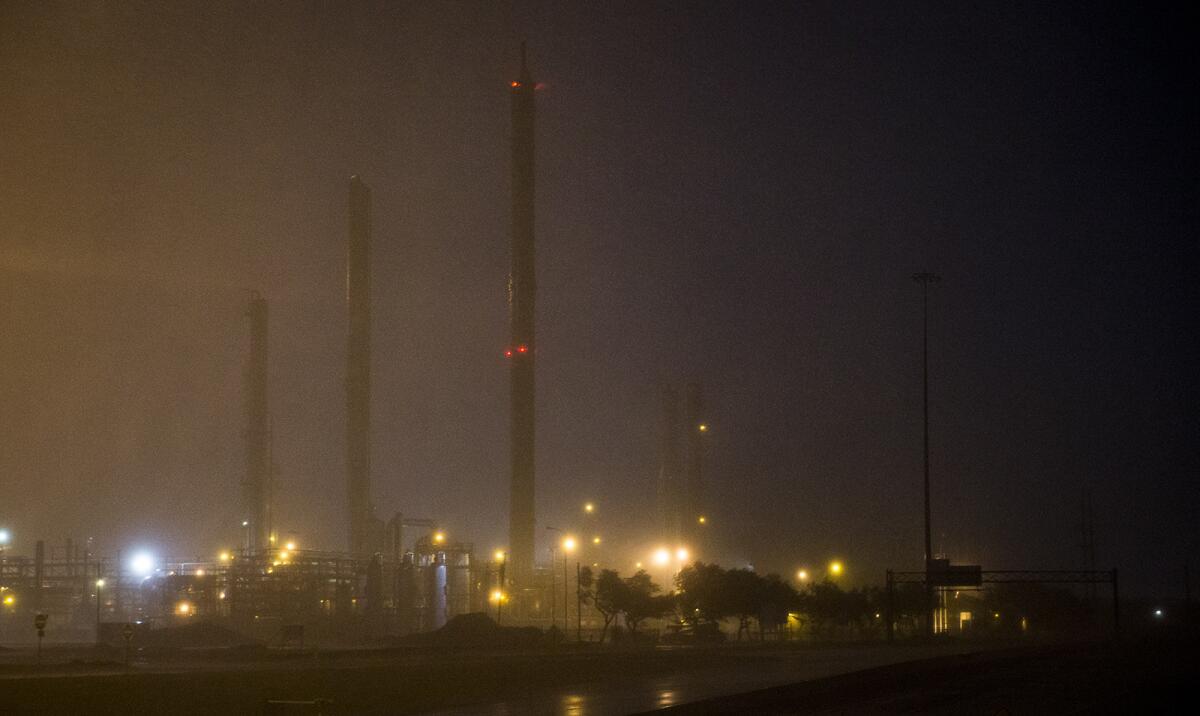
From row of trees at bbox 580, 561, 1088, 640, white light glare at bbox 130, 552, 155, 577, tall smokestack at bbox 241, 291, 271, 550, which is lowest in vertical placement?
row of trees at bbox 580, 561, 1088, 640

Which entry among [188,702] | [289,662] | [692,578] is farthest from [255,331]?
[188,702]

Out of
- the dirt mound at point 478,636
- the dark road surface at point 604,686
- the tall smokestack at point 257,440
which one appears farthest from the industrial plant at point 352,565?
the dark road surface at point 604,686

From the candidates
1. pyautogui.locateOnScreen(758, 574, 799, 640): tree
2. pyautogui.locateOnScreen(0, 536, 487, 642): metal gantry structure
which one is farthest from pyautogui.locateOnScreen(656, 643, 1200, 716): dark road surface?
pyautogui.locateOnScreen(0, 536, 487, 642): metal gantry structure

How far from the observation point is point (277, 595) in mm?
86188

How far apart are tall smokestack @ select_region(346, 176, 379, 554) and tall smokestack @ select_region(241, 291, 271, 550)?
9420mm

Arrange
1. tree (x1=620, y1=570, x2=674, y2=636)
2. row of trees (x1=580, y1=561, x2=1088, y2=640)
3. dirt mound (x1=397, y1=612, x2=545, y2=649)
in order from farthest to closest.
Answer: row of trees (x1=580, y1=561, x2=1088, y2=640), tree (x1=620, y1=570, x2=674, y2=636), dirt mound (x1=397, y1=612, x2=545, y2=649)

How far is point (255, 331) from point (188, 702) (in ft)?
275

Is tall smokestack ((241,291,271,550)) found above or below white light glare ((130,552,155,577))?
above

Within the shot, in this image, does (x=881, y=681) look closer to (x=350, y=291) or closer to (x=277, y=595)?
(x=277, y=595)

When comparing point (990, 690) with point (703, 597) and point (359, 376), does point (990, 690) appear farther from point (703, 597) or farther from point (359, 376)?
point (359, 376)

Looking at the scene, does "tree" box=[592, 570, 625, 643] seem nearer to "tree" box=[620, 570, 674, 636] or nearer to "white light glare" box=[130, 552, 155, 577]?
"tree" box=[620, 570, 674, 636]

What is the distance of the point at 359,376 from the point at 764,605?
40.1m

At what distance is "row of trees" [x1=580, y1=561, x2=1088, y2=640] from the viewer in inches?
3290

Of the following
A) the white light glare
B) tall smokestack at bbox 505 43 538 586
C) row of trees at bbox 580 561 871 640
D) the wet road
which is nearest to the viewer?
the wet road
